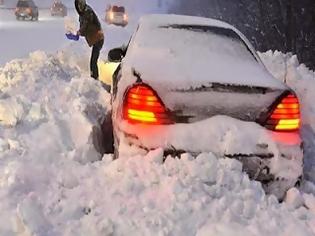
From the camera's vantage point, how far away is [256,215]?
13.8 feet

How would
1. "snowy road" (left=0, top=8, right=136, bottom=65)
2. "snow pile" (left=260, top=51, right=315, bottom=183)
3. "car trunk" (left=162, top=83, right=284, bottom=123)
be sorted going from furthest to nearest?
"snowy road" (left=0, top=8, right=136, bottom=65)
"snow pile" (left=260, top=51, right=315, bottom=183)
"car trunk" (left=162, top=83, right=284, bottom=123)

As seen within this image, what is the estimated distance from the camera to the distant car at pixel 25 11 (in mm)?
45309

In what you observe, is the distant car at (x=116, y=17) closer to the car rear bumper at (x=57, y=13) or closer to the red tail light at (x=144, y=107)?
the car rear bumper at (x=57, y=13)

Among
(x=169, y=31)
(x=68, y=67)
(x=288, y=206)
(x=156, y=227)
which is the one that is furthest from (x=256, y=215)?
(x=68, y=67)

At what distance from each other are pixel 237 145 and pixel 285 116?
0.56 metres

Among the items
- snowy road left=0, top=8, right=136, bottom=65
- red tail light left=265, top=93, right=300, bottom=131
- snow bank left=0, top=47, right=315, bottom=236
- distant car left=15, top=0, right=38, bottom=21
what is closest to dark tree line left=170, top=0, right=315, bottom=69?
snowy road left=0, top=8, right=136, bottom=65

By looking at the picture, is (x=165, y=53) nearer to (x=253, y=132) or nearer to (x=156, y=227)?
(x=253, y=132)

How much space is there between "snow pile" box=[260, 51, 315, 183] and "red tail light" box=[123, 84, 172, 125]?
5.97 feet

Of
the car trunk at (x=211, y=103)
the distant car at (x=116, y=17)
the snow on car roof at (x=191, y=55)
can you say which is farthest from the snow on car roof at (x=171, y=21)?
the distant car at (x=116, y=17)

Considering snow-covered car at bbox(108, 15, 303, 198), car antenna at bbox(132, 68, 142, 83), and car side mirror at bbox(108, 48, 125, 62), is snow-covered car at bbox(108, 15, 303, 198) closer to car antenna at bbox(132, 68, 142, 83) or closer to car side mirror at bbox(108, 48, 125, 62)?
car antenna at bbox(132, 68, 142, 83)

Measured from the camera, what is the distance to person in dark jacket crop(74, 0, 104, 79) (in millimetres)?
10484

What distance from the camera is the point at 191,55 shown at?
5.60 meters

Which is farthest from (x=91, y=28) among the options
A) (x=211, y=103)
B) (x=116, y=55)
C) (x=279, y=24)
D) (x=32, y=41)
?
(x=32, y=41)

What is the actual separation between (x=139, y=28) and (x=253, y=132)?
267 cm
